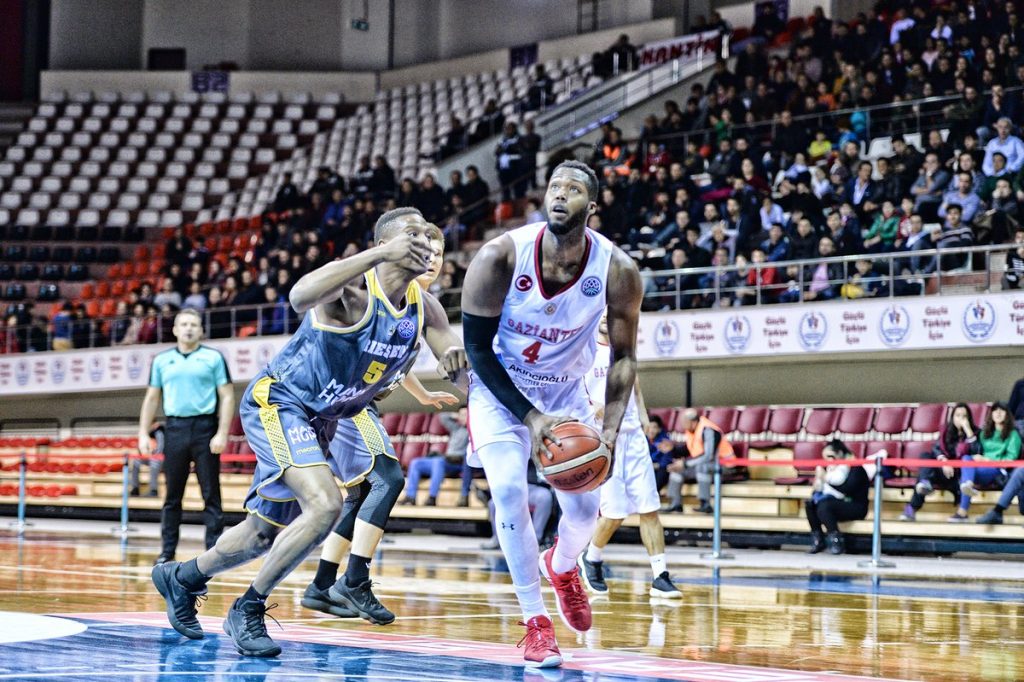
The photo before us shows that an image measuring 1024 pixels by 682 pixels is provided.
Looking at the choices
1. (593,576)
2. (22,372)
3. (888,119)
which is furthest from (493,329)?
(22,372)

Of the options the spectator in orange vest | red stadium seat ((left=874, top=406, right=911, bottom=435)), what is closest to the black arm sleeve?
the spectator in orange vest

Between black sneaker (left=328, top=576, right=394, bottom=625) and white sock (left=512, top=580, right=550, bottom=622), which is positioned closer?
white sock (left=512, top=580, right=550, bottom=622)

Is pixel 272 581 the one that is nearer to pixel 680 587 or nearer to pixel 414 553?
pixel 680 587

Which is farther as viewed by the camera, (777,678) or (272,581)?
(272,581)

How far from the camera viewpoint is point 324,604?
7250mm

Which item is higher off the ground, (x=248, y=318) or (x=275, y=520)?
(x=248, y=318)

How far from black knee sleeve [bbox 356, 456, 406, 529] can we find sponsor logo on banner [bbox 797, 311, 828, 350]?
396 inches

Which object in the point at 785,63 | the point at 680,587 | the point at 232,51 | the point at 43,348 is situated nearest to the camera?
the point at 680,587

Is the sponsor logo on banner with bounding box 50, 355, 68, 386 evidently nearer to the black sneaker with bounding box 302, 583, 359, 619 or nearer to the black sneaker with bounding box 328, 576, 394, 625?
the black sneaker with bounding box 302, 583, 359, 619

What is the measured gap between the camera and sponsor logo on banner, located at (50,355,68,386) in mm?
24688

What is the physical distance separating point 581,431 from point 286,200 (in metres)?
22.3

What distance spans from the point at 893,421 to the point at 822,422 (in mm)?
900

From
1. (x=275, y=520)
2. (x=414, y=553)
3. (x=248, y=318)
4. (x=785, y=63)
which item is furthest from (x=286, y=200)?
(x=275, y=520)

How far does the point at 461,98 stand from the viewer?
3139cm
